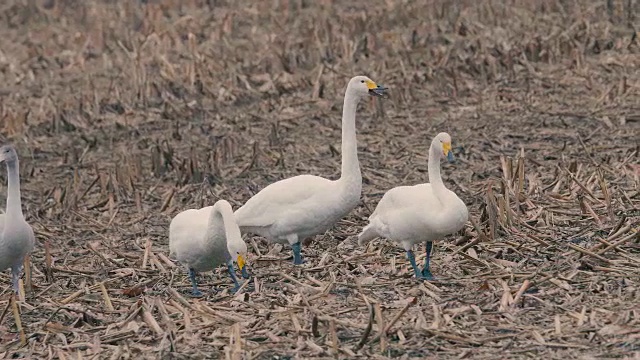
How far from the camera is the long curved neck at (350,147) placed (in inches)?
369

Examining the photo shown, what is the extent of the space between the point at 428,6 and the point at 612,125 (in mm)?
6103

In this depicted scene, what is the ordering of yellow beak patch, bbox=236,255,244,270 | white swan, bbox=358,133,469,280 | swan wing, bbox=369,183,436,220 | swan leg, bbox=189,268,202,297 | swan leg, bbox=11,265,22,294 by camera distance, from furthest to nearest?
swan leg, bbox=11,265,22,294, swan leg, bbox=189,268,202,297, swan wing, bbox=369,183,436,220, white swan, bbox=358,133,469,280, yellow beak patch, bbox=236,255,244,270

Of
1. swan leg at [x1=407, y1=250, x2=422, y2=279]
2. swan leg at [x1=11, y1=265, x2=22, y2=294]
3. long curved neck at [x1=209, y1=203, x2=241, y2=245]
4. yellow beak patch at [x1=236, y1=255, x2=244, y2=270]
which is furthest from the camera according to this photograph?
swan leg at [x1=11, y1=265, x2=22, y2=294]

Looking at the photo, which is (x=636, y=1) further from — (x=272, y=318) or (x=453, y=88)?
(x=272, y=318)

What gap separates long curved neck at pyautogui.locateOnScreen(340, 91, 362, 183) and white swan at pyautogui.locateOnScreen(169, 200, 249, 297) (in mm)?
1041

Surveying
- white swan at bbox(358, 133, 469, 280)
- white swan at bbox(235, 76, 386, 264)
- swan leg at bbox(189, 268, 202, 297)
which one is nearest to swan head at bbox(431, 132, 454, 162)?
white swan at bbox(358, 133, 469, 280)

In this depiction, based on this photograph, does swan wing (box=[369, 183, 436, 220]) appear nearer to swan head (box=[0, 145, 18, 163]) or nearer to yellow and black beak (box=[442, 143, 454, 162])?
yellow and black beak (box=[442, 143, 454, 162])

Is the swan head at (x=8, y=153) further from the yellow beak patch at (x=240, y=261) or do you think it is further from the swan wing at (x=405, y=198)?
the swan wing at (x=405, y=198)

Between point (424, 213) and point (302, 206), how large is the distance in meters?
1.13

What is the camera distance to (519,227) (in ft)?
31.8

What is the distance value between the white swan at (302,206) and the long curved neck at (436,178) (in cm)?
64

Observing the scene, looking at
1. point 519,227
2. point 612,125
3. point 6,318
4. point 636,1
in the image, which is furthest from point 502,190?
point 636,1

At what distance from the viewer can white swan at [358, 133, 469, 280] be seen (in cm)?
855

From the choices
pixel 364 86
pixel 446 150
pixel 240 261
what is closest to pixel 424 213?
pixel 446 150
